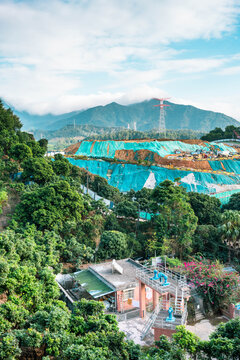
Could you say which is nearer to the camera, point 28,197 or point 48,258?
point 48,258

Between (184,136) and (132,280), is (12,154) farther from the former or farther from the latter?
(184,136)

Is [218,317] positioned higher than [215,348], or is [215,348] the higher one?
[215,348]

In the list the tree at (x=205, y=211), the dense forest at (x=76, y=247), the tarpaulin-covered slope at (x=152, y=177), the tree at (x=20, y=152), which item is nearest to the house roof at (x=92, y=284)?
the dense forest at (x=76, y=247)

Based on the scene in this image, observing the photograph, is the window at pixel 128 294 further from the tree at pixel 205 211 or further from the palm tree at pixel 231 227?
the tree at pixel 205 211

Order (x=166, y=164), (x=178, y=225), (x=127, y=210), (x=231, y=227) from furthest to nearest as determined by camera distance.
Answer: (x=166, y=164), (x=127, y=210), (x=178, y=225), (x=231, y=227)

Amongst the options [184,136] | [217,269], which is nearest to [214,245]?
[217,269]

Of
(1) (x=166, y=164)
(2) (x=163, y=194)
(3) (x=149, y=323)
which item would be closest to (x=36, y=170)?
(2) (x=163, y=194)

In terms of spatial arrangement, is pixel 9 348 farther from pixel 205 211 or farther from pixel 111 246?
pixel 205 211
